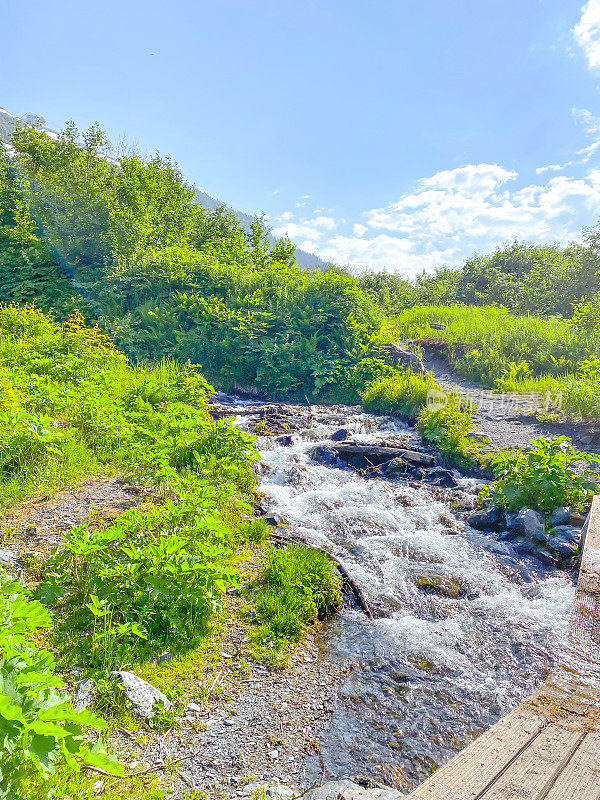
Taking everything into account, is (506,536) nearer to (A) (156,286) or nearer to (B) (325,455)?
(B) (325,455)

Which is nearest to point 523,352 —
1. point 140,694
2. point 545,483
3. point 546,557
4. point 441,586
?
point 545,483

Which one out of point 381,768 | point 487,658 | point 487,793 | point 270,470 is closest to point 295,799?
point 381,768

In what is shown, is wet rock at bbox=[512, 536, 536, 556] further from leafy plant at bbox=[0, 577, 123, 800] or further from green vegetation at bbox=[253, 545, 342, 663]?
leafy plant at bbox=[0, 577, 123, 800]

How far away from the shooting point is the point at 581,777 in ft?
6.63

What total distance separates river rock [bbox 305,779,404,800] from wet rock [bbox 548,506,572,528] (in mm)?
3975

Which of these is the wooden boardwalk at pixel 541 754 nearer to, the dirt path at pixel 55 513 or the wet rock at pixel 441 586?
the wet rock at pixel 441 586

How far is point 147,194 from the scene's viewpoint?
1745 cm

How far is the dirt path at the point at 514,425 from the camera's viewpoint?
332 inches

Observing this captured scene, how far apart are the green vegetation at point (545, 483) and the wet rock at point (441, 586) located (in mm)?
1672

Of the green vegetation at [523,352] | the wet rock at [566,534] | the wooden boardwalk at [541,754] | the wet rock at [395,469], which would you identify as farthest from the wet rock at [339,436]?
the wooden boardwalk at [541,754]

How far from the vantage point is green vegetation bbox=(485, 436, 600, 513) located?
5.67 m

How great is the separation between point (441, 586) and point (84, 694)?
3382mm

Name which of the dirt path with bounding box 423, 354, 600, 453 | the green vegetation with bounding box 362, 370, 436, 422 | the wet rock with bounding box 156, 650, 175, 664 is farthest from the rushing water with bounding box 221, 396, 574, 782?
the green vegetation with bounding box 362, 370, 436, 422

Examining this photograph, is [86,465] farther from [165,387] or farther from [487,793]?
[487,793]
